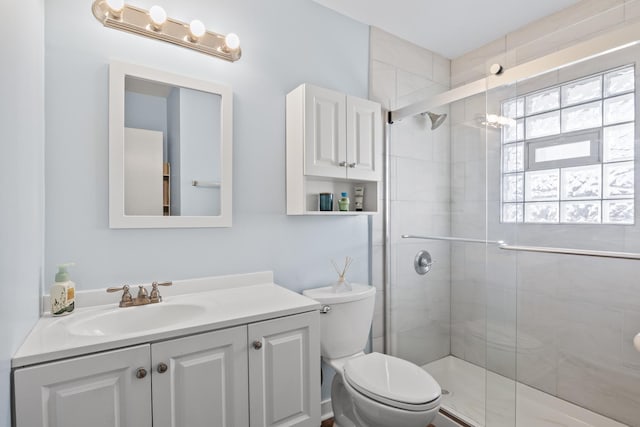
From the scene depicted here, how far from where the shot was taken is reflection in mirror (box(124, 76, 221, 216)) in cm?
146

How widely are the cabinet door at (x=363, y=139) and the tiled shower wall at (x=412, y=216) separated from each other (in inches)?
10.7

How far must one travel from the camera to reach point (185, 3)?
159cm

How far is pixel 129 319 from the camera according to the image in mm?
1332

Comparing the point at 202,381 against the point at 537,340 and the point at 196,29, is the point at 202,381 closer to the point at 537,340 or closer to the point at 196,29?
the point at 196,29

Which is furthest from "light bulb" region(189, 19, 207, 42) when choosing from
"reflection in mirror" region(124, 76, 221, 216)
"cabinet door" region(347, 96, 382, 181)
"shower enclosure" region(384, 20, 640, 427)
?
"shower enclosure" region(384, 20, 640, 427)

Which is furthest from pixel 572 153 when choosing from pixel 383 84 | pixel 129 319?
pixel 129 319

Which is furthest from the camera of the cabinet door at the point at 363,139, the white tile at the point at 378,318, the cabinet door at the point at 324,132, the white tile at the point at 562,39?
the white tile at the point at 378,318

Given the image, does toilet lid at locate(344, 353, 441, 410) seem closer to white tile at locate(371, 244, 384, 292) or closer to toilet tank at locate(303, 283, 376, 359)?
toilet tank at locate(303, 283, 376, 359)

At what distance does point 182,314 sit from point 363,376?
84cm

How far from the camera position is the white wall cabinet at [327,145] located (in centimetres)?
176

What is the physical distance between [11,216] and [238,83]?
1150mm

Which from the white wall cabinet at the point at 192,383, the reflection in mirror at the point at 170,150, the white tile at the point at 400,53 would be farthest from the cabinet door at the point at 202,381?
the white tile at the point at 400,53

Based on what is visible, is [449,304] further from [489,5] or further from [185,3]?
[185,3]

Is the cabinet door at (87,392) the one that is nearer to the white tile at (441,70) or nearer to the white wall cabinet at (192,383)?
the white wall cabinet at (192,383)
